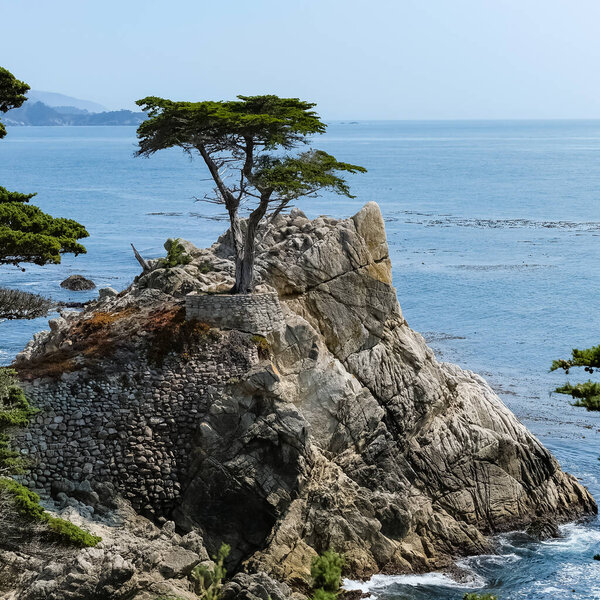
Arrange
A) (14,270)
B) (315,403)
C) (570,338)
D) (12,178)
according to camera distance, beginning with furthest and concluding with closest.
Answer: (12,178)
(14,270)
(570,338)
(315,403)

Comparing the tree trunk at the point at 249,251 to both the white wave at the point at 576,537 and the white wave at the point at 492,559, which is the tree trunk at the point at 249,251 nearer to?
the white wave at the point at 492,559

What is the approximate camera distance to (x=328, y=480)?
32969mm

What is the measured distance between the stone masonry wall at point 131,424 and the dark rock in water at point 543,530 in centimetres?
1300

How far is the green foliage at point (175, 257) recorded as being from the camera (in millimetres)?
38906

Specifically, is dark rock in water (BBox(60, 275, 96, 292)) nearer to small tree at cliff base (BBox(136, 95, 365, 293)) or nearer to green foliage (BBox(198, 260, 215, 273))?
green foliage (BBox(198, 260, 215, 273))

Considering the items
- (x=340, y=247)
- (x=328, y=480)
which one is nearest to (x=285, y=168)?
(x=340, y=247)

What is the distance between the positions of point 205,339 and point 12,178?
14598 centimetres

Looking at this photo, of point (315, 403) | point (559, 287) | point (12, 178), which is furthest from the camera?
point (12, 178)

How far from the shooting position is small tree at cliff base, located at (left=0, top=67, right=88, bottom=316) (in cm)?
2395

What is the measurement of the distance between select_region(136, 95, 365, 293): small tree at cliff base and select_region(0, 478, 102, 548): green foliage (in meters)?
12.7

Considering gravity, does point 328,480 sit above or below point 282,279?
below

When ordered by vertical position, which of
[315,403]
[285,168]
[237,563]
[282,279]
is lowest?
[237,563]

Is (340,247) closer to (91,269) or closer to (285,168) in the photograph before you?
(285,168)

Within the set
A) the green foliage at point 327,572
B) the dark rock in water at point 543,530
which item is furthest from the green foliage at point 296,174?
the dark rock in water at point 543,530
